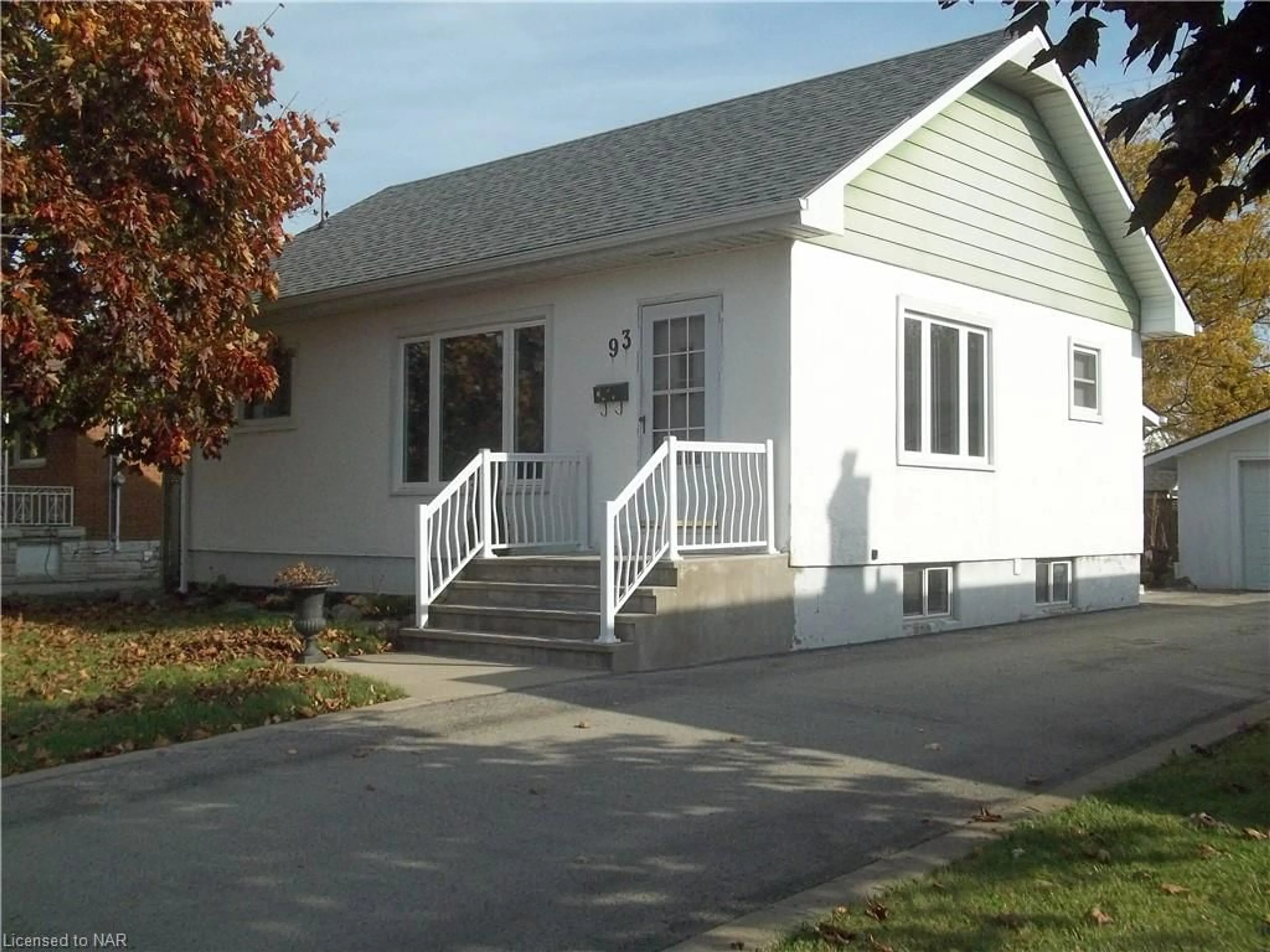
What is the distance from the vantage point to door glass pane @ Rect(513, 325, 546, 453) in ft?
45.1

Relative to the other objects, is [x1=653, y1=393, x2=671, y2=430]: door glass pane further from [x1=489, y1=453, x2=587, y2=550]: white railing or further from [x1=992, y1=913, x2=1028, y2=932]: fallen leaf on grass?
[x1=992, y1=913, x2=1028, y2=932]: fallen leaf on grass

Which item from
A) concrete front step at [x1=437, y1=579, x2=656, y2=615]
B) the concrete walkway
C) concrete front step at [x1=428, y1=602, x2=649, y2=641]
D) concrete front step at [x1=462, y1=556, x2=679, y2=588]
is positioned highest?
concrete front step at [x1=462, y1=556, x2=679, y2=588]

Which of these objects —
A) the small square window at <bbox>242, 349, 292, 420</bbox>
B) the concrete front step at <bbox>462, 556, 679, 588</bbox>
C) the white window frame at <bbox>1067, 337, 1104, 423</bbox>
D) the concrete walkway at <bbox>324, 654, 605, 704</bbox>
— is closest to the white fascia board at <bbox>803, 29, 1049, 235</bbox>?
the concrete front step at <bbox>462, 556, 679, 588</bbox>

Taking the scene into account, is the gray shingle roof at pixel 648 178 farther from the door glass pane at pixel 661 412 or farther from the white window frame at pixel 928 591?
the white window frame at pixel 928 591

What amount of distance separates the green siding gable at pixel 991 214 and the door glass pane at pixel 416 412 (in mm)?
5026

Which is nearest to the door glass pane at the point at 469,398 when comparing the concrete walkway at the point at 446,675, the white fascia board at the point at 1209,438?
the concrete walkway at the point at 446,675

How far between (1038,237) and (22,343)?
1102cm

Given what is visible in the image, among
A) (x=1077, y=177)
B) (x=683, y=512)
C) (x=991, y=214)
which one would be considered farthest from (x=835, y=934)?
(x=1077, y=177)

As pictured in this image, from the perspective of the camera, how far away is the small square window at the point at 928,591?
45.0ft

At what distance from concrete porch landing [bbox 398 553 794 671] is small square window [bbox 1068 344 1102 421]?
624 cm

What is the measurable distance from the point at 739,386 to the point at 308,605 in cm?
433

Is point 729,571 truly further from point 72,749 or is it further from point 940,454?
point 72,749

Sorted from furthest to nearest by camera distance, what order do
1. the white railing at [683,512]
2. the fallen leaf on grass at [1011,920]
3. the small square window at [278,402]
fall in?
the small square window at [278,402], the white railing at [683,512], the fallen leaf on grass at [1011,920]

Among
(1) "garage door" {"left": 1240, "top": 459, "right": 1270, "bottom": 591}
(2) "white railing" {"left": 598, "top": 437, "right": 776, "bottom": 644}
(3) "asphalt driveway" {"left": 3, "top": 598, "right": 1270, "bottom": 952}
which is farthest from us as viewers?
(1) "garage door" {"left": 1240, "top": 459, "right": 1270, "bottom": 591}
